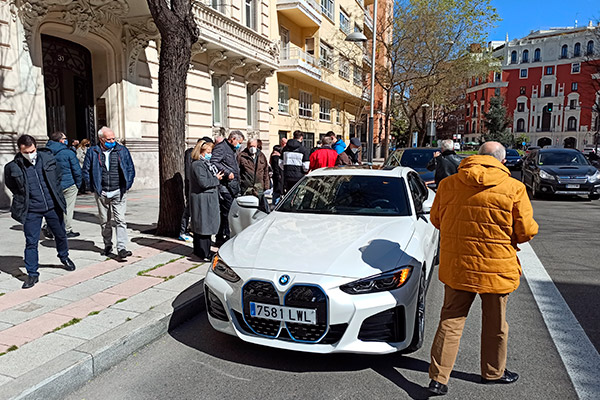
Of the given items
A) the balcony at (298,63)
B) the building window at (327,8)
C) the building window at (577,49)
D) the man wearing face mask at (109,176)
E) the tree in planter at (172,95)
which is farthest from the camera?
the building window at (577,49)

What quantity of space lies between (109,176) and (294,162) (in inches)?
180

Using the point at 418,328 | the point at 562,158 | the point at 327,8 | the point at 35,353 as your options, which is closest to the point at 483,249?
the point at 418,328

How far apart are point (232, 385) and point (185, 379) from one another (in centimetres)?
39

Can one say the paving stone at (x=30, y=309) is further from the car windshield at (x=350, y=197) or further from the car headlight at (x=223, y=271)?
the car windshield at (x=350, y=197)

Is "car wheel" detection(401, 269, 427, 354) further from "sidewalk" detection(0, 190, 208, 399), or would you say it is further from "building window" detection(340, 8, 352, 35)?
"building window" detection(340, 8, 352, 35)

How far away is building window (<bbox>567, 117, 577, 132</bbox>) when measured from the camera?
276ft

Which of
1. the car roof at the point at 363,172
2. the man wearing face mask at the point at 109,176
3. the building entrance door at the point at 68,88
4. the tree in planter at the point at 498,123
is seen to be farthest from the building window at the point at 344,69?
the tree in planter at the point at 498,123

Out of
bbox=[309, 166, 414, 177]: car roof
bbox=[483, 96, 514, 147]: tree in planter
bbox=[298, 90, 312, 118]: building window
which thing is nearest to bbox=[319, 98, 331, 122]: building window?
bbox=[298, 90, 312, 118]: building window

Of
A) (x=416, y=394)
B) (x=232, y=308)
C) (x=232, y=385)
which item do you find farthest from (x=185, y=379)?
(x=416, y=394)

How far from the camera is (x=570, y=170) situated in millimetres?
13430

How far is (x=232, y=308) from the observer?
3.51 metres

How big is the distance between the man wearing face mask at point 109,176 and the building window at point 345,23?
28.6 metres

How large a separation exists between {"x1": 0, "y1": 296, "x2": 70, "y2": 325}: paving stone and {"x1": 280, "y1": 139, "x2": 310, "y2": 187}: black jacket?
593 cm

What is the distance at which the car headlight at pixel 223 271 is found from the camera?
3553 millimetres
